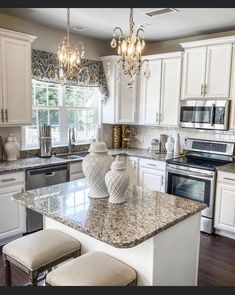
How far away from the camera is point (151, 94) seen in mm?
4590

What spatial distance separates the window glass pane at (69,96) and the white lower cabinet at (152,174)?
4.71 ft

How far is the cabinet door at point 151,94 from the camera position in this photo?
4473 mm

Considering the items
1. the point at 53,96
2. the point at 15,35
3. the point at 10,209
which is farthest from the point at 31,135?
the point at 15,35

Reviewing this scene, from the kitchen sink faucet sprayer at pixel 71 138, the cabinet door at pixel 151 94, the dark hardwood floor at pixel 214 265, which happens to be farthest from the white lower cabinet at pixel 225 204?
the kitchen sink faucet sprayer at pixel 71 138

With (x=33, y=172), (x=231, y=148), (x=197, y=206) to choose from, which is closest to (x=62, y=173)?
(x=33, y=172)

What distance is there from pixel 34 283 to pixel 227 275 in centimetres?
190

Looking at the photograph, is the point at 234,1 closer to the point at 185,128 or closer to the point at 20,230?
the point at 185,128

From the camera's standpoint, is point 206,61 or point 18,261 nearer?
point 18,261

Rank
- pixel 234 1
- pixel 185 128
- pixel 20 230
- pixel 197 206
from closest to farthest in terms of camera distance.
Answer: pixel 197 206 < pixel 234 1 < pixel 20 230 < pixel 185 128

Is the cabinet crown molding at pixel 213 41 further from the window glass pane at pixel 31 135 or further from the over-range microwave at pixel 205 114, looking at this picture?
the window glass pane at pixel 31 135

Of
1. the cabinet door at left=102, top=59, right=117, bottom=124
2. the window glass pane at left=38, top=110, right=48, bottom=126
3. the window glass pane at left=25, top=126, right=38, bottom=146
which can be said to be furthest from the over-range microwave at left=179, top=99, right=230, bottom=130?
the window glass pane at left=25, top=126, right=38, bottom=146

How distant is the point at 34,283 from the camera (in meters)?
1.87

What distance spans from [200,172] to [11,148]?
2434mm

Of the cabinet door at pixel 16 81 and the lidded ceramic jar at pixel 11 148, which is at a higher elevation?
the cabinet door at pixel 16 81
